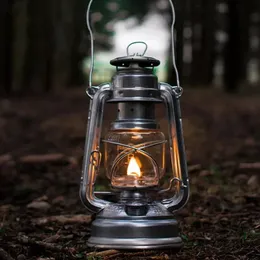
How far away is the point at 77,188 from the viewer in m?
5.46

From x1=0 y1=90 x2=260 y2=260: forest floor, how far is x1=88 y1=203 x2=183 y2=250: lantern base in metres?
0.05

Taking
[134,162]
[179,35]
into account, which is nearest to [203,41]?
[179,35]

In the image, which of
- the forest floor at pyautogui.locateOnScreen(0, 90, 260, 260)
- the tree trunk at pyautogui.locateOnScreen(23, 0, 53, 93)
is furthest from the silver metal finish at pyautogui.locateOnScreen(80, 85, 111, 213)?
the tree trunk at pyautogui.locateOnScreen(23, 0, 53, 93)

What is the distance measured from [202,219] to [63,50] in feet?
45.2

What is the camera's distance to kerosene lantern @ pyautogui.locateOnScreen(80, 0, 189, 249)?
3.31m

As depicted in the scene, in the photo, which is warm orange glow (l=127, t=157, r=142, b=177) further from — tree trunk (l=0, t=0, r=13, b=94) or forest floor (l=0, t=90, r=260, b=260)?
tree trunk (l=0, t=0, r=13, b=94)

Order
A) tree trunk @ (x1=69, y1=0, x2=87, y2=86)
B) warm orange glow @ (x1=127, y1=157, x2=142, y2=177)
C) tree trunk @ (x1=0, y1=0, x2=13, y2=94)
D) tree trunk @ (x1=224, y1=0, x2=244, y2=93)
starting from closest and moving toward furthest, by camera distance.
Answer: warm orange glow @ (x1=127, y1=157, x2=142, y2=177), tree trunk @ (x1=224, y1=0, x2=244, y2=93), tree trunk @ (x1=0, y1=0, x2=13, y2=94), tree trunk @ (x1=69, y1=0, x2=87, y2=86)

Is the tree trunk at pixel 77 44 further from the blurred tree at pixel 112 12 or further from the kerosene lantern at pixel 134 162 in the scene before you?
the kerosene lantern at pixel 134 162

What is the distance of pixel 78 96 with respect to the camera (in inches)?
569

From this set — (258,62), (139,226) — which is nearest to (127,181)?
(139,226)

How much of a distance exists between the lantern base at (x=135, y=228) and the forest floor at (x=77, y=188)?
0.05 meters

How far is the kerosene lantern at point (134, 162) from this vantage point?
3.31m

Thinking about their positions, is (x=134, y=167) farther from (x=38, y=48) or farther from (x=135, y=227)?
(x=38, y=48)

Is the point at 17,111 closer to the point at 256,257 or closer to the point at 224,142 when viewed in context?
the point at 224,142
